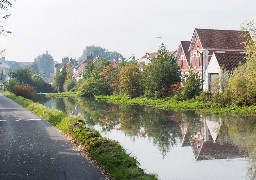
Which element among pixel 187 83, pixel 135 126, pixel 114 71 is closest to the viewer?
pixel 135 126

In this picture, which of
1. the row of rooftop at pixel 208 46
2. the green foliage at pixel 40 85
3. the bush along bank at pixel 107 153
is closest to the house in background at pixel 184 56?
the row of rooftop at pixel 208 46

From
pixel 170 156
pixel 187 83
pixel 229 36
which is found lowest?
pixel 170 156

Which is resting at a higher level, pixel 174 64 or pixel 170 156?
pixel 174 64

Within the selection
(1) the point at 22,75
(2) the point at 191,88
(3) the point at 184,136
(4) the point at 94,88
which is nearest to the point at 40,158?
(3) the point at 184,136

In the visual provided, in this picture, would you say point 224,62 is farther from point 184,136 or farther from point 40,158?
point 40,158

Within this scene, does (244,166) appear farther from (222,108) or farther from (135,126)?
(222,108)

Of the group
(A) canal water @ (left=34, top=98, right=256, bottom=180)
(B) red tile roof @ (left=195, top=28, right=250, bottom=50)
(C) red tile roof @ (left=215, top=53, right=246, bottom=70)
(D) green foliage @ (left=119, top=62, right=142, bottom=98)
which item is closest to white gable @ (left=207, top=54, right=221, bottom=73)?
(C) red tile roof @ (left=215, top=53, right=246, bottom=70)

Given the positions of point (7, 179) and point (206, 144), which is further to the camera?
point (206, 144)

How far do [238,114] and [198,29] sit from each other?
1039 inches

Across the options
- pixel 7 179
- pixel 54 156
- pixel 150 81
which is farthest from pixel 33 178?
pixel 150 81

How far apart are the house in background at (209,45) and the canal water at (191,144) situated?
904 inches

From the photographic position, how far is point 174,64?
49.4 metres

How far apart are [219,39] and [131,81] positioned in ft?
47.0

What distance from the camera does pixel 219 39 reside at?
54.2m
